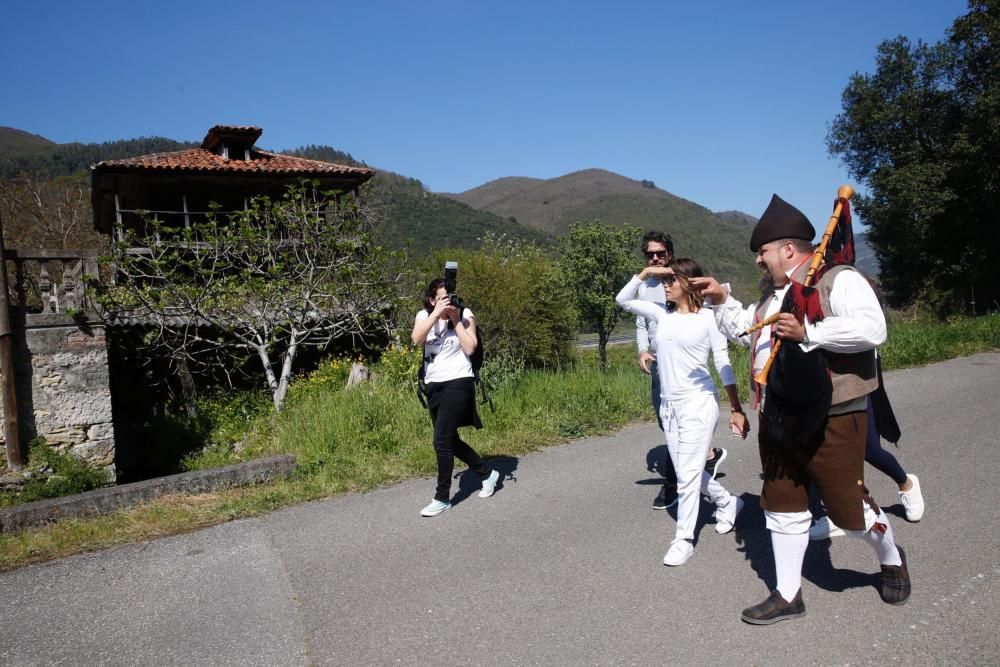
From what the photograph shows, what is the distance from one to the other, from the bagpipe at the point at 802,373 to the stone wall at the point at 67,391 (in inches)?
316

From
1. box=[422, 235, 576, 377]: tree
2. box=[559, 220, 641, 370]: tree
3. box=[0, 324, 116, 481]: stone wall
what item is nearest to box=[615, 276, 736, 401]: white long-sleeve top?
box=[0, 324, 116, 481]: stone wall

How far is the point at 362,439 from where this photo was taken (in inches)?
278

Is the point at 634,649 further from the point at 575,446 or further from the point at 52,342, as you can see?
the point at 52,342

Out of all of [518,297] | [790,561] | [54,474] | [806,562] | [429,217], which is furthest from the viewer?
[429,217]

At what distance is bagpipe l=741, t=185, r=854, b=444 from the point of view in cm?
300

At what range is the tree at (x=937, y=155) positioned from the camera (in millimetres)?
26484

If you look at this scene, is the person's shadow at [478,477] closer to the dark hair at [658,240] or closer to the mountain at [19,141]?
the dark hair at [658,240]

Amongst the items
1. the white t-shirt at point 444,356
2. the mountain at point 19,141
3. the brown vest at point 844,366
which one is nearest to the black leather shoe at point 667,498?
the white t-shirt at point 444,356

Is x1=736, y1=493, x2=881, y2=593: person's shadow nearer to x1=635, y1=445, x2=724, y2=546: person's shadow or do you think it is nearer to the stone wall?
x1=635, y1=445, x2=724, y2=546: person's shadow

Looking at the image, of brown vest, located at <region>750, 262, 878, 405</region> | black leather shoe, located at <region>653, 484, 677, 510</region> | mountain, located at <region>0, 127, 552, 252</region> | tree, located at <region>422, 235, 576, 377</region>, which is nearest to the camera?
brown vest, located at <region>750, 262, 878, 405</region>

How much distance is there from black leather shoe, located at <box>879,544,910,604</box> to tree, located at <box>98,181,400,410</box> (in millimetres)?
9406

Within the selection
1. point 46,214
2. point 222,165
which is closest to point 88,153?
point 46,214

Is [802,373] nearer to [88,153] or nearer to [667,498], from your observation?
[667,498]

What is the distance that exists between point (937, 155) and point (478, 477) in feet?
99.3
